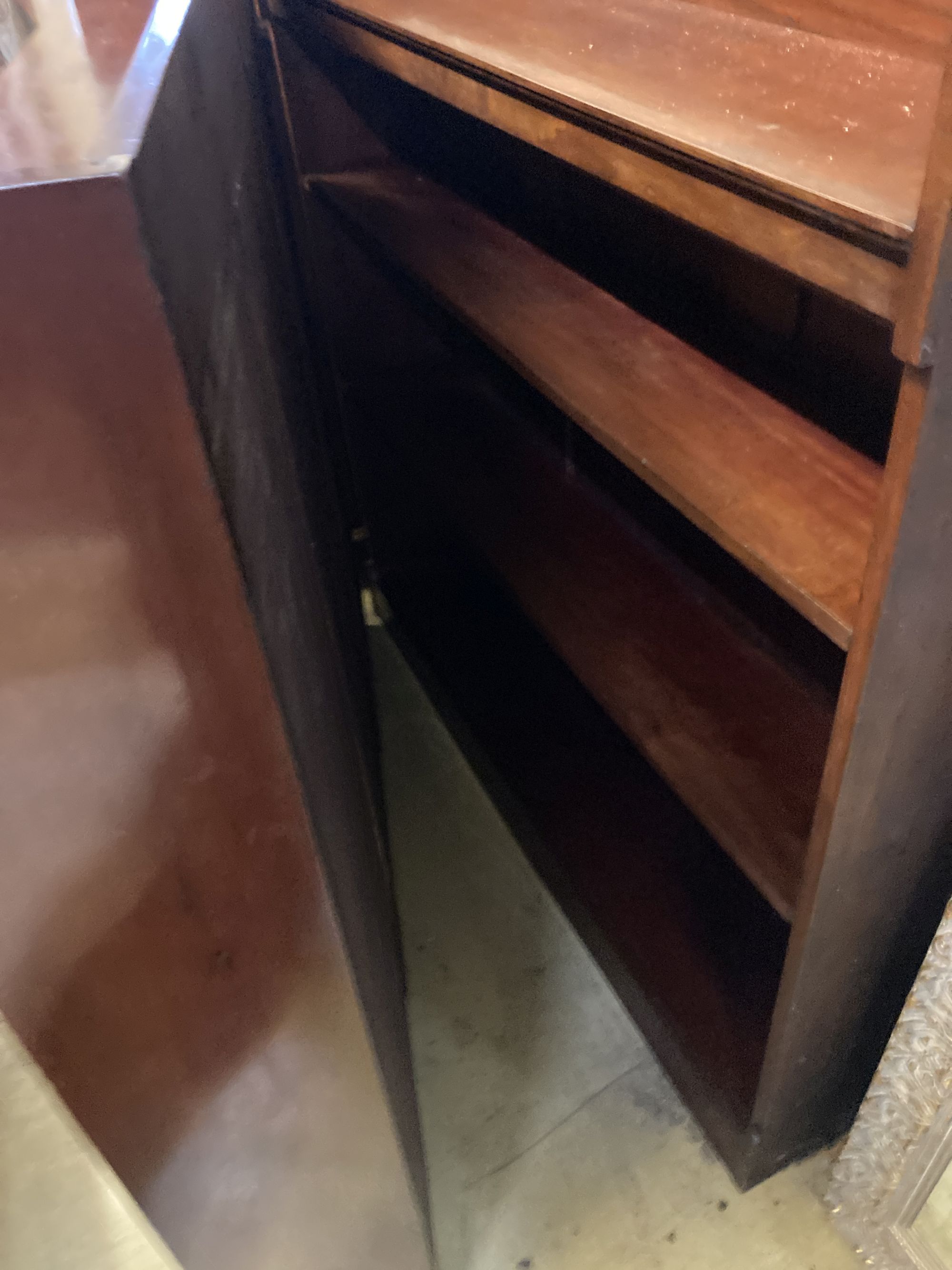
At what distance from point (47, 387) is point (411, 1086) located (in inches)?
37.6

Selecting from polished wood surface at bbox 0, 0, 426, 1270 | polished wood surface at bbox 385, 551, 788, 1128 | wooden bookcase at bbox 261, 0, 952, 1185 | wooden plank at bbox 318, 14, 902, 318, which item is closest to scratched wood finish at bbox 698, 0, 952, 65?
wooden bookcase at bbox 261, 0, 952, 1185

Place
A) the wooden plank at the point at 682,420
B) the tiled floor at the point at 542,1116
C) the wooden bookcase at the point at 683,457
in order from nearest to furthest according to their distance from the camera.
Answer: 1. the wooden bookcase at the point at 683,457
2. the wooden plank at the point at 682,420
3. the tiled floor at the point at 542,1116

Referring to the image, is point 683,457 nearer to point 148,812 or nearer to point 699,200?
point 699,200

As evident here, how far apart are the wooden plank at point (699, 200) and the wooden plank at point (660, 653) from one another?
1.72 ft

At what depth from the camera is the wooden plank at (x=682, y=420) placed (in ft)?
2.00

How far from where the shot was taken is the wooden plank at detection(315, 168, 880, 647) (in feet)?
2.00

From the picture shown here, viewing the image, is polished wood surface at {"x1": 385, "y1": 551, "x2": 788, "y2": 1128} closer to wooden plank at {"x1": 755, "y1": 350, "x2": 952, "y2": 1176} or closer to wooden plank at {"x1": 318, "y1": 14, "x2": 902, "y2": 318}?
wooden plank at {"x1": 755, "y1": 350, "x2": 952, "y2": 1176}

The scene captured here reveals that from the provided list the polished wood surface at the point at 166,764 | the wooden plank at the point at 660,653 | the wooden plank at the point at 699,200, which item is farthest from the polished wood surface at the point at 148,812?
the wooden plank at the point at 660,653

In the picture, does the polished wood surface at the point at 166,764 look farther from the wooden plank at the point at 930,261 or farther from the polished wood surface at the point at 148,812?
the wooden plank at the point at 930,261

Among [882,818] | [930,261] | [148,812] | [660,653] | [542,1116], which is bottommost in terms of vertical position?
[542,1116]

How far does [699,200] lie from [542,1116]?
1.05 m

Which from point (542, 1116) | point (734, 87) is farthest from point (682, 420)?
point (542, 1116)

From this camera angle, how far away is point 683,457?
27.5 inches

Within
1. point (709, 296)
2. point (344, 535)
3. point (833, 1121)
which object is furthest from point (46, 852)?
point (344, 535)
